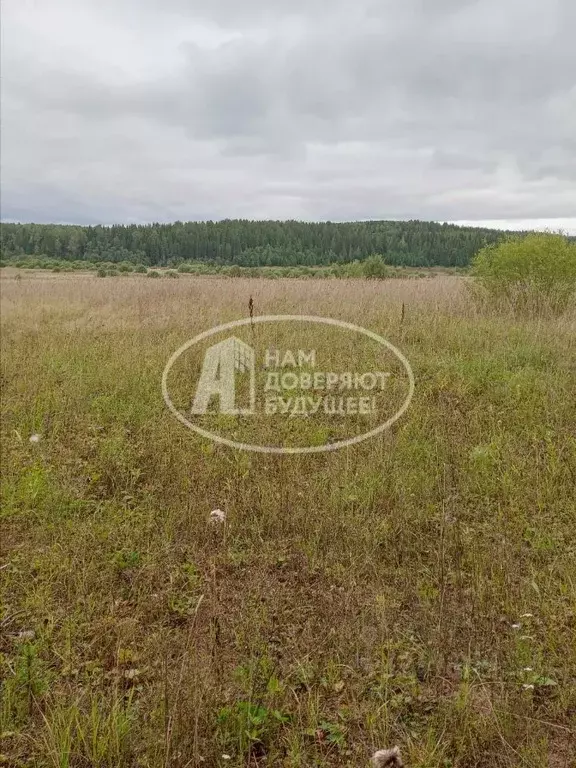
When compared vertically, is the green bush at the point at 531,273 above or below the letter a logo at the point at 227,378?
above

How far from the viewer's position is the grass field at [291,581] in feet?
6.01

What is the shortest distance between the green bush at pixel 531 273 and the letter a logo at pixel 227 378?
463 centimetres

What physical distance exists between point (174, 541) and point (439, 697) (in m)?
1.82

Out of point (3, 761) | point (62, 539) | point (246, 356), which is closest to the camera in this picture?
point (3, 761)

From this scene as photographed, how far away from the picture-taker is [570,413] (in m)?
4.38

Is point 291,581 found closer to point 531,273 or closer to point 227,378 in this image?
point 227,378

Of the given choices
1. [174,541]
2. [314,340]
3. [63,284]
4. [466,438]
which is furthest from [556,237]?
[63,284]

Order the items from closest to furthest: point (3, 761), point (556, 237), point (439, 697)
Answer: point (3, 761) < point (439, 697) < point (556, 237)

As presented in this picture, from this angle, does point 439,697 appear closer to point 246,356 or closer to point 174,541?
point 174,541

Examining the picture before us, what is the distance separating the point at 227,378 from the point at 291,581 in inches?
118

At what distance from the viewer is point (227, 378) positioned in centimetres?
543

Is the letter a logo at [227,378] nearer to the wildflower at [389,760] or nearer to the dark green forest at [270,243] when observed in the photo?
the wildflower at [389,760]

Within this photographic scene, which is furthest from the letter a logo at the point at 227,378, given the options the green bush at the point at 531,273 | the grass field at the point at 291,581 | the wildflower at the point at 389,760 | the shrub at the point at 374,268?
the shrub at the point at 374,268

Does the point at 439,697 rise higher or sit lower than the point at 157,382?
lower
